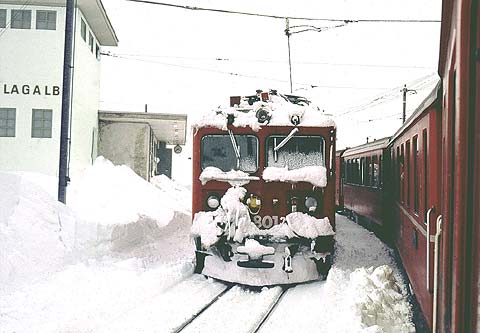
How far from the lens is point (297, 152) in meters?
8.96

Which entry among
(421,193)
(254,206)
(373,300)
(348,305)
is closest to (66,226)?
(254,206)

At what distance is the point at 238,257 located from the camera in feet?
28.7

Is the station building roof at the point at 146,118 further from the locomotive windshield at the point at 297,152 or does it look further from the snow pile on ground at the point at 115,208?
the locomotive windshield at the point at 297,152

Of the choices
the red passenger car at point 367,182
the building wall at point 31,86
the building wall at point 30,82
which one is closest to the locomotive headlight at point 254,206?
the red passenger car at point 367,182

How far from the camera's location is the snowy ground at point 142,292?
21.6 ft

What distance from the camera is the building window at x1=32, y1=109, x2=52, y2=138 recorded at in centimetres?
1795

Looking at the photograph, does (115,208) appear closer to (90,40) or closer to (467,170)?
(90,40)

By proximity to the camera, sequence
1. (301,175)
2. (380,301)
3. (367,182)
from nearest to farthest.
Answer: (380,301) < (301,175) < (367,182)

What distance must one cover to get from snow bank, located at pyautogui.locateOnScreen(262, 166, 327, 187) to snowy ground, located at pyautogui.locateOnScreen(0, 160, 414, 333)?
162cm

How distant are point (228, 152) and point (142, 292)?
2.73m

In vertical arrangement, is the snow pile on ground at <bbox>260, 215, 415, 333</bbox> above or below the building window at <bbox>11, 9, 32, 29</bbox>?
below

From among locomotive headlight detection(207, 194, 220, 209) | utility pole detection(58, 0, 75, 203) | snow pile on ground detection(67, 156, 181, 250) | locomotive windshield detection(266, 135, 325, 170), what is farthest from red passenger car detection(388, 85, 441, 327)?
utility pole detection(58, 0, 75, 203)

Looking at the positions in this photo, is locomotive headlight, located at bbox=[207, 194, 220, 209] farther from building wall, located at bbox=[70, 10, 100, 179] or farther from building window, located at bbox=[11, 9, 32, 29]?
building window, located at bbox=[11, 9, 32, 29]

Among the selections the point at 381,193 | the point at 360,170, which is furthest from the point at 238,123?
the point at 360,170
